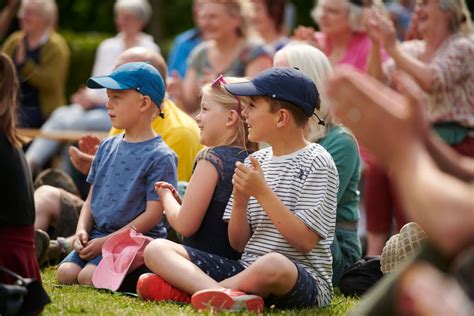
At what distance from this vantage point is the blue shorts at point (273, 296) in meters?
5.09

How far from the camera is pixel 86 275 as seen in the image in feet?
19.7

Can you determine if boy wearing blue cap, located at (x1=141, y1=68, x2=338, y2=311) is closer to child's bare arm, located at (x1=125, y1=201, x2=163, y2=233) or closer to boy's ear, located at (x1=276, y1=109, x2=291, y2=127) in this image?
boy's ear, located at (x1=276, y1=109, x2=291, y2=127)

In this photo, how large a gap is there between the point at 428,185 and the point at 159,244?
2620 millimetres

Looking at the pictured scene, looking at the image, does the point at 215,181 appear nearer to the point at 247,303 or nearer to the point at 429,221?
the point at 247,303

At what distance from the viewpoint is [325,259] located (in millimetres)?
5336

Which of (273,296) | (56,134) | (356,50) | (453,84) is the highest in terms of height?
(273,296)

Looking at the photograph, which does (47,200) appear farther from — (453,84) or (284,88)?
(453,84)

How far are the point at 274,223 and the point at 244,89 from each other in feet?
2.16

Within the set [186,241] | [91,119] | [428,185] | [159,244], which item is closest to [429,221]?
[428,185]

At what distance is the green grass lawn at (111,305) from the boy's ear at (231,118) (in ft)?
3.28

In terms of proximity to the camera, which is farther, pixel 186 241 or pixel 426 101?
pixel 426 101

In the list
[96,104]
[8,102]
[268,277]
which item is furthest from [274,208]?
[96,104]

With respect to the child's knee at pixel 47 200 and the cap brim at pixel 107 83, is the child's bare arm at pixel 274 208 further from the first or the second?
the child's knee at pixel 47 200

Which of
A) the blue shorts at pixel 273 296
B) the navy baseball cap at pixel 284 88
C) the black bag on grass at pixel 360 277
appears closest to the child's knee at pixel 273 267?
the blue shorts at pixel 273 296
